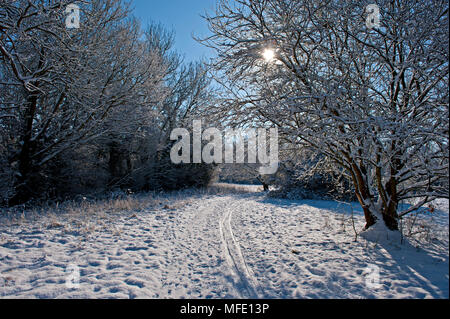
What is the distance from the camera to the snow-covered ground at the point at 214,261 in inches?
114

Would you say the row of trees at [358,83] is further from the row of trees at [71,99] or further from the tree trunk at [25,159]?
the tree trunk at [25,159]

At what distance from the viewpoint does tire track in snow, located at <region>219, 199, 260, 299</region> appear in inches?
123

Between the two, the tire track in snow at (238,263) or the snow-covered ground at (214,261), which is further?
the tire track in snow at (238,263)

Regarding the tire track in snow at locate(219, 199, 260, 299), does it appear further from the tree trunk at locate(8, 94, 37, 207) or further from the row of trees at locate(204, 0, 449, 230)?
the tree trunk at locate(8, 94, 37, 207)

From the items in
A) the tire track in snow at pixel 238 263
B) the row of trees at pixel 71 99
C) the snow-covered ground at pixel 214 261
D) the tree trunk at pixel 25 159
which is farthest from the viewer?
the tree trunk at pixel 25 159

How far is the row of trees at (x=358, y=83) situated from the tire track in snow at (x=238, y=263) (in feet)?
7.26

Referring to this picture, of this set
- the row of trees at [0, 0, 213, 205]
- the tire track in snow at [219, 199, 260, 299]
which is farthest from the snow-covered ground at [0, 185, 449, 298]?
the row of trees at [0, 0, 213, 205]

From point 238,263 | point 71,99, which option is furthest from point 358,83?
point 71,99

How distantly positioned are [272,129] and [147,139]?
11.7 meters

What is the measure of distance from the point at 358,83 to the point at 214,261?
377cm

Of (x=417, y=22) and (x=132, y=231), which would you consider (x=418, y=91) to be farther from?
(x=132, y=231)

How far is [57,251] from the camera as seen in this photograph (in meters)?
4.29

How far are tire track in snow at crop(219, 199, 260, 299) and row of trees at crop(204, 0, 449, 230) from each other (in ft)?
7.26

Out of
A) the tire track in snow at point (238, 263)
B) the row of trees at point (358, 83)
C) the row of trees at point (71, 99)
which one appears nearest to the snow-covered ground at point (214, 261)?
the tire track in snow at point (238, 263)
